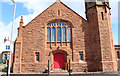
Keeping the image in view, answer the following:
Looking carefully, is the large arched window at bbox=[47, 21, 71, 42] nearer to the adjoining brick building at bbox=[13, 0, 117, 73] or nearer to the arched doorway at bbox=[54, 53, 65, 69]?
the adjoining brick building at bbox=[13, 0, 117, 73]

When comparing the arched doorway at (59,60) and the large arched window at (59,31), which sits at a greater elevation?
the large arched window at (59,31)

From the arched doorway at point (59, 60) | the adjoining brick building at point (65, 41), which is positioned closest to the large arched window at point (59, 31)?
the adjoining brick building at point (65, 41)

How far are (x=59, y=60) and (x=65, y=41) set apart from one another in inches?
→ 131

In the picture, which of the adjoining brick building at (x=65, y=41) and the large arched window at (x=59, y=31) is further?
the large arched window at (x=59, y=31)

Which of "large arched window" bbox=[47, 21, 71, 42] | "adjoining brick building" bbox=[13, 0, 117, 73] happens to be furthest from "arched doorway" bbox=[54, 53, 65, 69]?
"large arched window" bbox=[47, 21, 71, 42]

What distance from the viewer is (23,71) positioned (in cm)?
1730

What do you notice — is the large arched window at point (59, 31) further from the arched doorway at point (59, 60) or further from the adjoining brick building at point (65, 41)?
the arched doorway at point (59, 60)

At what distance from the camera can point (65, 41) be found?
18500 mm

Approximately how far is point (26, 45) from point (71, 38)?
7.56 m

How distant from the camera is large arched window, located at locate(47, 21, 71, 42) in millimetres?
18609

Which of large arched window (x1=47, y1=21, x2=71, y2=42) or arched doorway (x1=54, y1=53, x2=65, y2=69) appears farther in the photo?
large arched window (x1=47, y1=21, x2=71, y2=42)

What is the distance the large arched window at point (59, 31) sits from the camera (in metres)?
18.6

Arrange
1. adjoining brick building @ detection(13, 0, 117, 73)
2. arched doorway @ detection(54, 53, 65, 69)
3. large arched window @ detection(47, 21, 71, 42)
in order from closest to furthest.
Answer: adjoining brick building @ detection(13, 0, 117, 73)
arched doorway @ detection(54, 53, 65, 69)
large arched window @ detection(47, 21, 71, 42)

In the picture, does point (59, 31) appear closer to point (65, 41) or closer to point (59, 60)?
point (65, 41)
